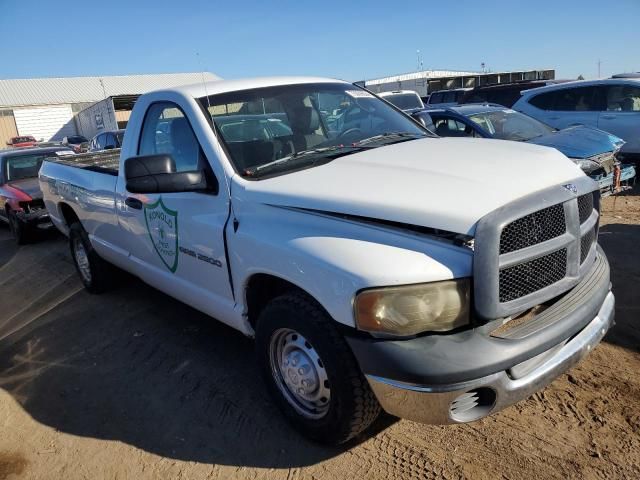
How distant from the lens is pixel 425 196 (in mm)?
2371

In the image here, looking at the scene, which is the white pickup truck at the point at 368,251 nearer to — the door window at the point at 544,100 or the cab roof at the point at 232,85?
the cab roof at the point at 232,85

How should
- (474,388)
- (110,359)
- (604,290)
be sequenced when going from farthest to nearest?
(110,359) < (604,290) < (474,388)

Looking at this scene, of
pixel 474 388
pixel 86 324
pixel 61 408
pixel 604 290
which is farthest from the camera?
pixel 86 324

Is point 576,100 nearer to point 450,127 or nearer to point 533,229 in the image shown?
point 450,127

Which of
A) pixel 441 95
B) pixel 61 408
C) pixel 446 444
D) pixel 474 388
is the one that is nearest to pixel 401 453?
pixel 446 444

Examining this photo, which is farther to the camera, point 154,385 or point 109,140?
point 109,140

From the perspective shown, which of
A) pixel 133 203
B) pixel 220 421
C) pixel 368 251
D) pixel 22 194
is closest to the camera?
pixel 368 251

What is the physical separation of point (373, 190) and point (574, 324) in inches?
44.4

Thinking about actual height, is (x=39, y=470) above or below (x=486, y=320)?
below

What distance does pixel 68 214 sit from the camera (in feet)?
19.2

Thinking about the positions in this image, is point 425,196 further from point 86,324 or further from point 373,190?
point 86,324

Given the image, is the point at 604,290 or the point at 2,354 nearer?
the point at 604,290

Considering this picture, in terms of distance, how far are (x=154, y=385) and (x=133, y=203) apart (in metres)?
1.35

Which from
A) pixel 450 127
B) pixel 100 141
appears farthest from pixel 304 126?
pixel 100 141
